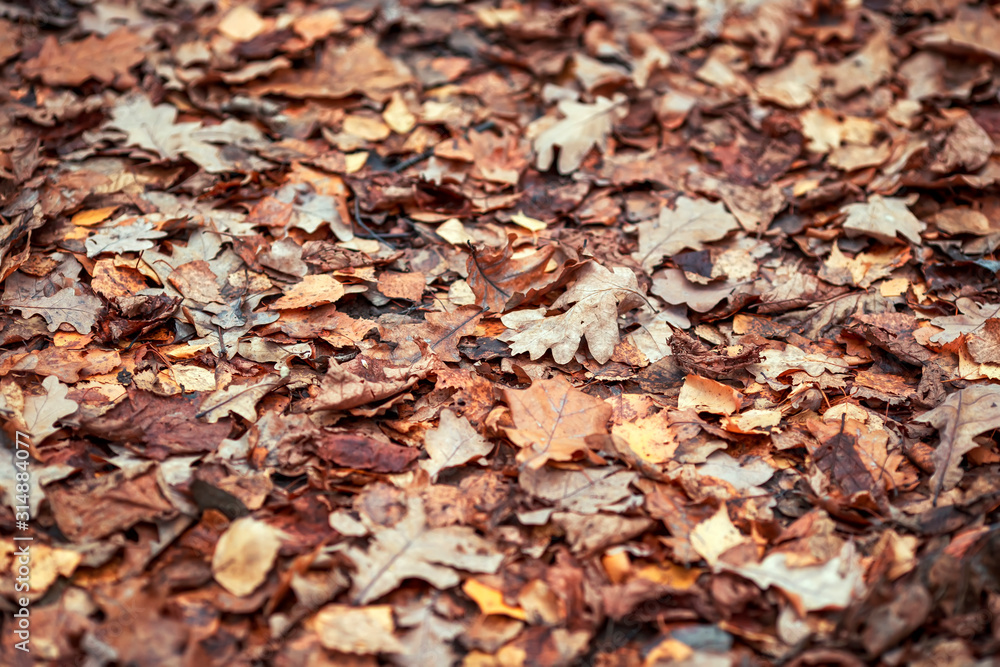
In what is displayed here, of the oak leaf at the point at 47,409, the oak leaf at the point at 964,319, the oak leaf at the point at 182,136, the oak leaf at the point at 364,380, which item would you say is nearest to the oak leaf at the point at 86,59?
the oak leaf at the point at 182,136

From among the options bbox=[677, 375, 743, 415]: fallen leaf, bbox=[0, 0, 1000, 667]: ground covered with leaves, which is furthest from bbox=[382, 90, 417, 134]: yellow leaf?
bbox=[677, 375, 743, 415]: fallen leaf

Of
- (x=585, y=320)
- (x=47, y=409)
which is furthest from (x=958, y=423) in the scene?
(x=47, y=409)

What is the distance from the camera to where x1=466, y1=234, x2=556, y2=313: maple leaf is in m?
2.69

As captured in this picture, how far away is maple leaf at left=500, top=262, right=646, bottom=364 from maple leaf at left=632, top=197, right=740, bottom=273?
28cm

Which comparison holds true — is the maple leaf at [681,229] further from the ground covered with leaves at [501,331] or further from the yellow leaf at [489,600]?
the yellow leaf at [489,600]

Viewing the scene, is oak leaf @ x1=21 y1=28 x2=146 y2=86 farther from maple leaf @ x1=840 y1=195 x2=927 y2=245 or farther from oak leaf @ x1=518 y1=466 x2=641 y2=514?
maple leaf @ x1=840 y1=195 x2=927 y2=245

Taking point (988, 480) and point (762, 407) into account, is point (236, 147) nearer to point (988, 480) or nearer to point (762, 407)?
point (762, 407)

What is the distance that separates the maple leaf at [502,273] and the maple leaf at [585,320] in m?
0.13

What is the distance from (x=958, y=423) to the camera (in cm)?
220

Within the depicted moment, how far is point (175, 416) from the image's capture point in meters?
2.26

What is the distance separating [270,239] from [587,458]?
159cm

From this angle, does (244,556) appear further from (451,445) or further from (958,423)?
(958,423)

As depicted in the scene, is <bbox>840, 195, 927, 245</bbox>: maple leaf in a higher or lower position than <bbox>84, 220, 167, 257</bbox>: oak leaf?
lower

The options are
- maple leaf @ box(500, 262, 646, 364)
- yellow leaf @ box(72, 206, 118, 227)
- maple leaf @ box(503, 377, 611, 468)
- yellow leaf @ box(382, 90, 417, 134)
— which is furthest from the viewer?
yellow leaf @ box(382, 90, 417, 134)
